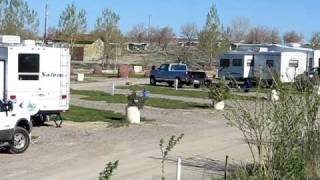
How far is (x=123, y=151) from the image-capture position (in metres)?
15.8

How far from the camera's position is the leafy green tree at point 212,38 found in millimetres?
77688

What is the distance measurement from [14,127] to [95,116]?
10.0 meters

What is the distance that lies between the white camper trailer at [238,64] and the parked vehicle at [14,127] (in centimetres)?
3367

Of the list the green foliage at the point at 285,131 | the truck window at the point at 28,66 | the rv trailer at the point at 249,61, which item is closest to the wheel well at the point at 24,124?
the truck window at the point at 28,66

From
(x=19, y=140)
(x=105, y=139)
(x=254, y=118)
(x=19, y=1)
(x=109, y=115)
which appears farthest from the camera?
(x=19, y=1)

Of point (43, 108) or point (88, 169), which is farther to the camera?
point (43, 108)

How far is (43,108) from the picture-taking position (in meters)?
20.5

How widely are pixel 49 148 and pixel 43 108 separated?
15.0ft

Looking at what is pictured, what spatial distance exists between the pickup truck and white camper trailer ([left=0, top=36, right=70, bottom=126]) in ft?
90.4

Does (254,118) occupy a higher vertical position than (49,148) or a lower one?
higher

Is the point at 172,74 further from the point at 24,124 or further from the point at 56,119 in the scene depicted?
the point at 24,124

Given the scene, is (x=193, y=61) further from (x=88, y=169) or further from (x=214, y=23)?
(x=88, y=169)

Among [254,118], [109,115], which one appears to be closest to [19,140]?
[254,118]

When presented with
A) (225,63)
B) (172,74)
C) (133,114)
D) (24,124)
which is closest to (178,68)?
(172,74)
